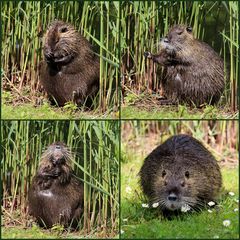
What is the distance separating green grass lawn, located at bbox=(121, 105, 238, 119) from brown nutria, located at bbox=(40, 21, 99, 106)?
1.39ft

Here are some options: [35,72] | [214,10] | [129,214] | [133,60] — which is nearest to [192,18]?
[214,10]

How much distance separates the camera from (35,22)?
265 inches

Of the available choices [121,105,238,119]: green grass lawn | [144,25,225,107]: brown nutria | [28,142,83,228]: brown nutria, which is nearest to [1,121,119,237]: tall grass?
[28,142,83,228]: brown nutria

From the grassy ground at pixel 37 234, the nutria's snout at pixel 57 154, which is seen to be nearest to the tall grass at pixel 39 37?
the nutria's snout at pixel 57 154

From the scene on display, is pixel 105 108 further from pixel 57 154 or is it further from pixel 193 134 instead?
pixel 193 134

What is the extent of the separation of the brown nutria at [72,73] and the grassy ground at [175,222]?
114 cm

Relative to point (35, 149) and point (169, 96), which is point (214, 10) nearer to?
point (169, 96)

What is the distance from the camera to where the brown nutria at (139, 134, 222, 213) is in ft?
20.1

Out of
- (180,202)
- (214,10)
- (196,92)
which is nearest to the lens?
(180,202)

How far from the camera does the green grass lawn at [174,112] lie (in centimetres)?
645

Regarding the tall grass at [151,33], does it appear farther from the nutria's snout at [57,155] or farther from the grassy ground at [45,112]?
the nutria's snout at [57,155]

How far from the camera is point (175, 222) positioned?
5969 millimetres

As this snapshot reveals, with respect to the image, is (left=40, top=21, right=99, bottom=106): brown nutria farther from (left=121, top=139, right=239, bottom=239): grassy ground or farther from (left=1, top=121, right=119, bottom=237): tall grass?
(left=121, top=139, right=239, bottom=239): grassy ground

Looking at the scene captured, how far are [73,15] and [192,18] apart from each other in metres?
1.22
